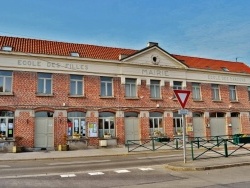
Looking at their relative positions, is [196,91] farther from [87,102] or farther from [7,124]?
[7,124]

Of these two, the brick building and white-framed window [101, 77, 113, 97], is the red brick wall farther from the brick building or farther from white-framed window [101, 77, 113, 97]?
white-framed window [101, 77, 113, 97]

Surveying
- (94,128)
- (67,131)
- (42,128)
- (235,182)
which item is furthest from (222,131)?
(235,182)

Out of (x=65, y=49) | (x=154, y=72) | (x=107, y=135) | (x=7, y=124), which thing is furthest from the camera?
(x=154, y=72)

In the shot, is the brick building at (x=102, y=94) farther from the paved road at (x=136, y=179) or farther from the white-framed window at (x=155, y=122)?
the paved road at (x=136, y=179)

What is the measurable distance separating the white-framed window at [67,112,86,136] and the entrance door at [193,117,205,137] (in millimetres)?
11288

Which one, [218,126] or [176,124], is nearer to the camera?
[176,124]

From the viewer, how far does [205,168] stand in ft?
36.2

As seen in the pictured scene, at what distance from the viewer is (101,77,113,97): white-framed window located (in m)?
25.2

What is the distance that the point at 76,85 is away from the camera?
79.7 feet

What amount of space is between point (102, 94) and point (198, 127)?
34.2 ft

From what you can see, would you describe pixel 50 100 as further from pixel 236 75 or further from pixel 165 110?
pixel 236 75

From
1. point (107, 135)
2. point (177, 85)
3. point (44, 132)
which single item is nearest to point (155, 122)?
point (177, 85)

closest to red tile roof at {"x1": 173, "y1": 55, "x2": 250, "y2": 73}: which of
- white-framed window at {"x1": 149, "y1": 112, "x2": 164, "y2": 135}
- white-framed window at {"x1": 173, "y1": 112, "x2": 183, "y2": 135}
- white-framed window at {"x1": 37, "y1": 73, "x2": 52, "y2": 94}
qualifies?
white-framed window at {"x1": 173, "y1": 112, "x2": 183, "y2": 135}

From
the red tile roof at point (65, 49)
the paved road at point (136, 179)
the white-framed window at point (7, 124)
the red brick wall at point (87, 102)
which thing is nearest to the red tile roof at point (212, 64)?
the red tile roof at point (65, 49)
